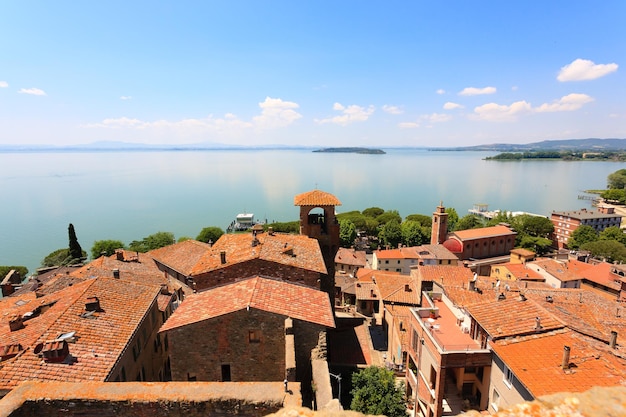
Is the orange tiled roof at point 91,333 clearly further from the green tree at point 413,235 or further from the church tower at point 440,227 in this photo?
the green tree at point 413,235

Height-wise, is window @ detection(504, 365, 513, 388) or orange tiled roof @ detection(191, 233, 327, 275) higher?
orange tiled roof @ detection(191, 233, 327, 275)

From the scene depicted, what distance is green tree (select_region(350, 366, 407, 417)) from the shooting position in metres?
14.4

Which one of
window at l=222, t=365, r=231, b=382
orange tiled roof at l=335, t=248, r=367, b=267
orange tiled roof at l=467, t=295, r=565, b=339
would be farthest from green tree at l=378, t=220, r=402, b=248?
window at l=222, t=365, r=231, b=382

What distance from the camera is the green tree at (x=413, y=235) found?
2867 inches

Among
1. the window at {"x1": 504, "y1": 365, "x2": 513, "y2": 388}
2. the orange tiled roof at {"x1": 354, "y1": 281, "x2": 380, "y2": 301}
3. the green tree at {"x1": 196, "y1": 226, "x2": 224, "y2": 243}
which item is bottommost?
the green tree at {"x1": 196, "y1": 226, "x2": 224, "y2": 243}

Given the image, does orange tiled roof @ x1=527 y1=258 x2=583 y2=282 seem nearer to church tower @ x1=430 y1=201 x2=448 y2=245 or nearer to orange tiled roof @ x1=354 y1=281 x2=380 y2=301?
church tower @ x1=430 y1=201 x2=448 y2=245

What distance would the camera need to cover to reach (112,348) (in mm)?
13891

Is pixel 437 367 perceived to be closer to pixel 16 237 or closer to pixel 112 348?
pixel 112 348

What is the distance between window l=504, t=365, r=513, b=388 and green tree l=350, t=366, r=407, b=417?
4559mm

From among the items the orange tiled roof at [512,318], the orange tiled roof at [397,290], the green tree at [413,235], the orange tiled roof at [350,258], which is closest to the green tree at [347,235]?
the orange tiled roof at [350,258]

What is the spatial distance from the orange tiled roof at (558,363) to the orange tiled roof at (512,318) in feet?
1.41

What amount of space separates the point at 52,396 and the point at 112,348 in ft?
18.4

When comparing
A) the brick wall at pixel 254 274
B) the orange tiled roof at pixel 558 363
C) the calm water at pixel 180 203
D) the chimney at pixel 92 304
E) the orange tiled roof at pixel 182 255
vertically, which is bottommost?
the calm water at pixel 180 203

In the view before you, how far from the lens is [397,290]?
32812 millimetres
